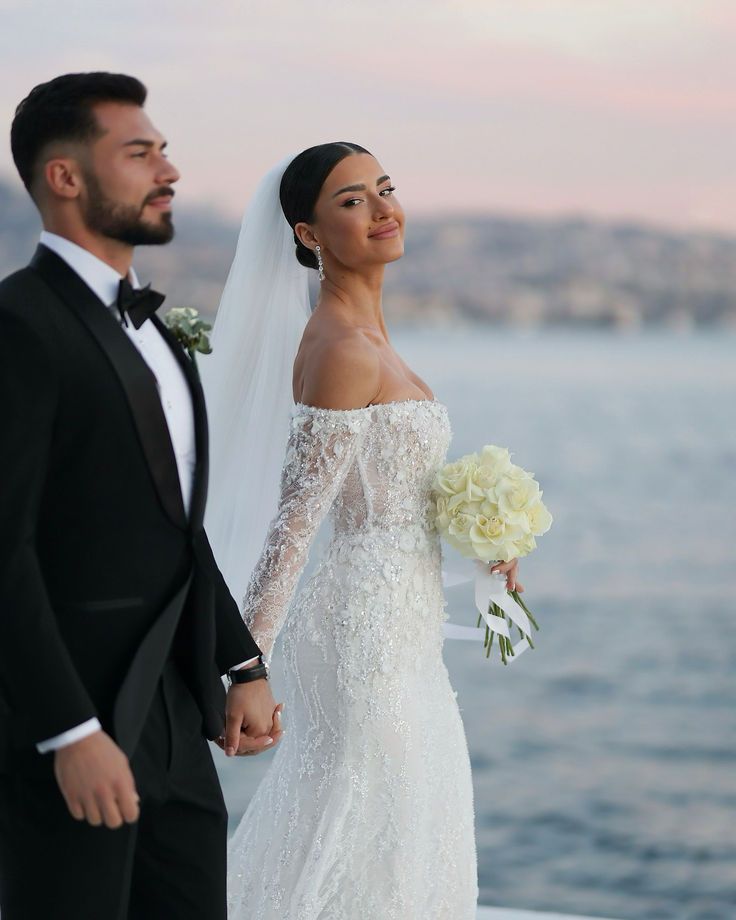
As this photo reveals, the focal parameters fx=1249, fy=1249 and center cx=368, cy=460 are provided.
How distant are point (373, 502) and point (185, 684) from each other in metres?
0.96

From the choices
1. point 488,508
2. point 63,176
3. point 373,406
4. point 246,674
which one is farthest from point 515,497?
point 63,176

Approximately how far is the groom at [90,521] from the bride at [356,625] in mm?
884

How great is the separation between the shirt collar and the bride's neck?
115 cm

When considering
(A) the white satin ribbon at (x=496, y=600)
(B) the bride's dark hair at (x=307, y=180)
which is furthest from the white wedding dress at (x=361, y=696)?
(B) the bride's dark hair at (x=307, y=180)

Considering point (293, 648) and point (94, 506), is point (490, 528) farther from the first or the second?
point (94, 506)

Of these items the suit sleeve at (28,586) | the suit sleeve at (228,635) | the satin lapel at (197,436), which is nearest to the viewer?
the suit sleeve at (28,586)

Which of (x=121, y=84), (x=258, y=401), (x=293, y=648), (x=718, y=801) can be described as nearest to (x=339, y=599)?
(x=293, y=648)

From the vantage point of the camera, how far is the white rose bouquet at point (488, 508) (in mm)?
2824

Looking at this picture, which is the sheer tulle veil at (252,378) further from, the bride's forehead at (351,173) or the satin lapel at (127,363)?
the satin lapel at (127,363)

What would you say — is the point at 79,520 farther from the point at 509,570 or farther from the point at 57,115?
the point at 509,570

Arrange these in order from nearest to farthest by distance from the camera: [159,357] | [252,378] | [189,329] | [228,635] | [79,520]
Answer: [79,520]
[159,357]
[228,635]
[189,329]
[252,378]

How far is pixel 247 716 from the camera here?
7.05ft

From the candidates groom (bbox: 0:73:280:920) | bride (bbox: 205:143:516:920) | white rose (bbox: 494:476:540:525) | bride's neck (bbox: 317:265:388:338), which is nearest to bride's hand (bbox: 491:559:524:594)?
bride (bbox: 205:143:516:920)

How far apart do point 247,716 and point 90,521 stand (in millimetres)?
523
